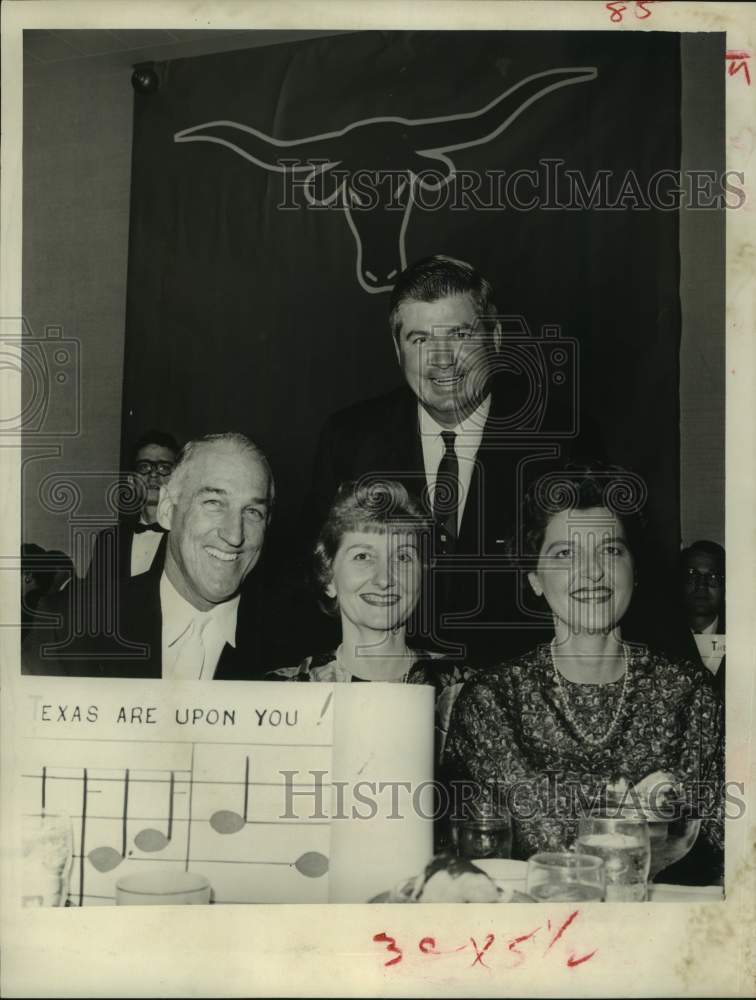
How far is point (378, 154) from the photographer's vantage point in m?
1.19

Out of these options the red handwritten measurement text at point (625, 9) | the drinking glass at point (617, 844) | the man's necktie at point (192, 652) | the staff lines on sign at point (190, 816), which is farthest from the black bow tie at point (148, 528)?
the red handwritten measurement text at point (625, 9)

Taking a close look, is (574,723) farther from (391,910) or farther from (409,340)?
(409,340)

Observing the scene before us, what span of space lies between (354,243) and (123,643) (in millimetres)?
540

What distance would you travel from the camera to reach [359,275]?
1185 mm

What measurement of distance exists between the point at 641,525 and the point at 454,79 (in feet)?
1.87

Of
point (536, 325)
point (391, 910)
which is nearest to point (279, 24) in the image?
point (536, 325)

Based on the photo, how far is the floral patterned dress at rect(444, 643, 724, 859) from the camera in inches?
46.2

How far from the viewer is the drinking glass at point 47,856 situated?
1166 mm

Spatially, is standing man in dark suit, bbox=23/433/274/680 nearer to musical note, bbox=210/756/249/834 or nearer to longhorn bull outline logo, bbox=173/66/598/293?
musical note, bbox=210/756/249/834

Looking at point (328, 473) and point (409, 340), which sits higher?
point (409, 340)

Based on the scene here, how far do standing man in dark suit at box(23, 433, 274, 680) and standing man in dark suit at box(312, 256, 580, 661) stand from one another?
0.29 ft

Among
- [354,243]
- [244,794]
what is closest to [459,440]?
[354,243]

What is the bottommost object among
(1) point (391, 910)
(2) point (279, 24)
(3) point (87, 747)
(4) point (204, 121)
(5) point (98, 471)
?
(1) point (391, 910)

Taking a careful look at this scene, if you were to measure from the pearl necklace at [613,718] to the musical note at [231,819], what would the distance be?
37 cm
